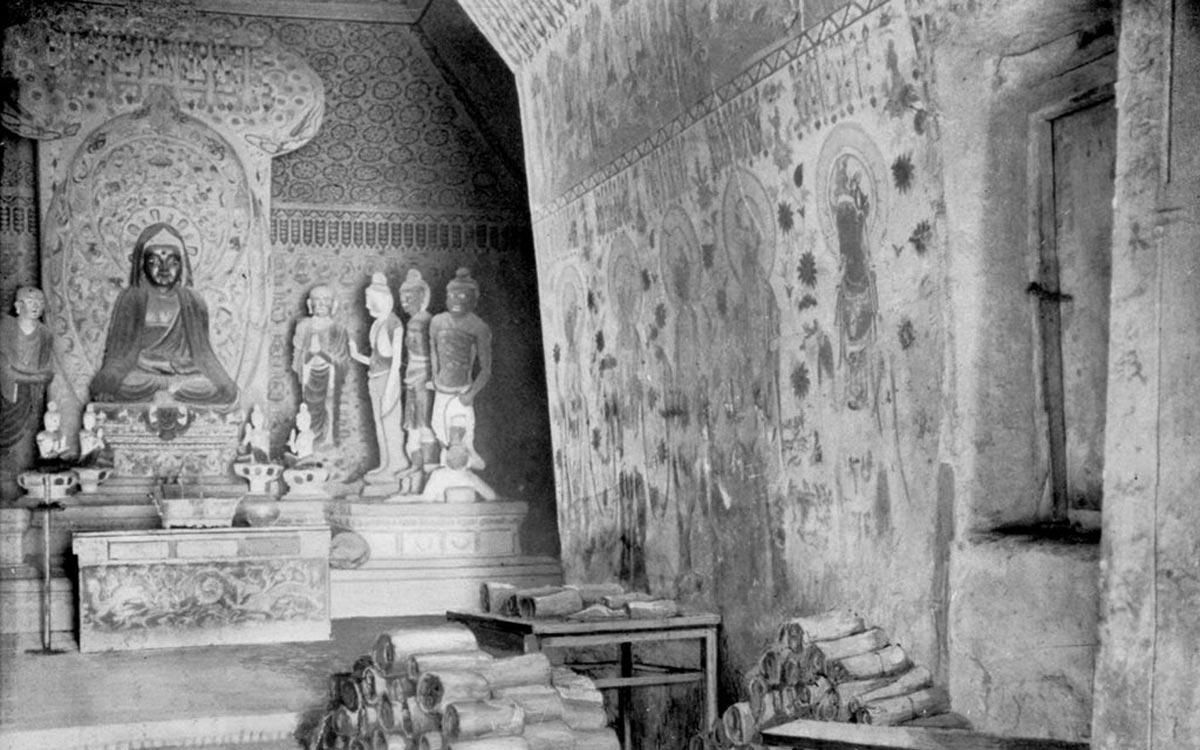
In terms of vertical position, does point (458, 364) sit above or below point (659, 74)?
below

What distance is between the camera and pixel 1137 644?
3.43 m

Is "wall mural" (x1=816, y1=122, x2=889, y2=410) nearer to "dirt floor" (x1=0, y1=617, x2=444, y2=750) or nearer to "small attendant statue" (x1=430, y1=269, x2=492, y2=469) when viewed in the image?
"dirt floor" (x1=0, y1=617, x2=444, y2=750)

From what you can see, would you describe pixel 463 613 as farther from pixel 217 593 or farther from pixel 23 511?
pixel 23 511

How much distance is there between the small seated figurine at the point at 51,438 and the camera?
11.4 metres

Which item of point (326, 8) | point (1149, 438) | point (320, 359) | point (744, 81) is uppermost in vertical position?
point (326, 8)

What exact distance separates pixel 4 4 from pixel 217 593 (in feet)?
17.4

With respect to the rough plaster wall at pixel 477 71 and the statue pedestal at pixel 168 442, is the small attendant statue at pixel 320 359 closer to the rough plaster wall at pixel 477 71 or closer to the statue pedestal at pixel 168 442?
the statue pedestal at pixel 168 442

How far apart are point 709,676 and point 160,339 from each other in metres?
7.15

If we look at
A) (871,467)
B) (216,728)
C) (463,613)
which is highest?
(871,467)

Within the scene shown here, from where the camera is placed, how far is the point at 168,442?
11883 millimetres

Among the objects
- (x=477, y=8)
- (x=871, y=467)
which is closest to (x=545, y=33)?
(x=477, y=8)

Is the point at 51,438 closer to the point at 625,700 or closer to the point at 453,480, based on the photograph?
the point at 453,480

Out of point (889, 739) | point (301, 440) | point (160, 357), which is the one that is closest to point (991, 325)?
point (889, 739)

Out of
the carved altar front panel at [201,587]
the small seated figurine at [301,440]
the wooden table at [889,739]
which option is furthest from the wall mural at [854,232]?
the small seated figurine at [301,440]
